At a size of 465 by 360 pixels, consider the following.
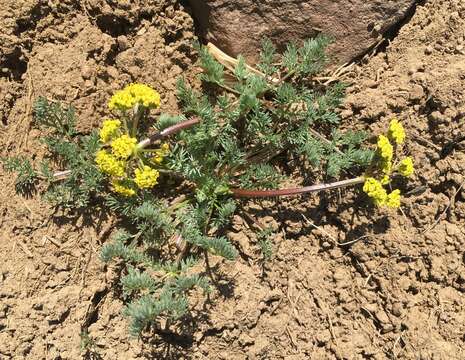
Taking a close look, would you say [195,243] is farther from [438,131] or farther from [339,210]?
[438,131]

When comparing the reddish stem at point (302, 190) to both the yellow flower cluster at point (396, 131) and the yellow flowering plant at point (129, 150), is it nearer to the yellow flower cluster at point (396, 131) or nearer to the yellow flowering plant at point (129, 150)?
the yellow flower cluster at point (396, 131)

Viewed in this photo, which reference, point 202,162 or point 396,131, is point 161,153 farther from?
point 396,131

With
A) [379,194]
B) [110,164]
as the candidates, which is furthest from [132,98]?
[379,194]

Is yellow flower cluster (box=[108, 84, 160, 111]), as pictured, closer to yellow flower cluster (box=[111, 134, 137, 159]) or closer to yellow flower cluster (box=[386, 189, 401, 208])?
yellow flower cluster (box=[111, 134, 137, 159])

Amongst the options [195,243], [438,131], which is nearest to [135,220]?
[195,243]

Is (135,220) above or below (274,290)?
above

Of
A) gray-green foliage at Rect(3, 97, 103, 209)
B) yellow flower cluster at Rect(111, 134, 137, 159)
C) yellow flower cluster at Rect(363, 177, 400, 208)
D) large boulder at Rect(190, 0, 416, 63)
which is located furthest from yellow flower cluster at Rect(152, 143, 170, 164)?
yellow flower cluster at Rect(363, 177, 400, 208)
